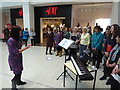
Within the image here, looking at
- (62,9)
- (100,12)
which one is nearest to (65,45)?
(62,9)

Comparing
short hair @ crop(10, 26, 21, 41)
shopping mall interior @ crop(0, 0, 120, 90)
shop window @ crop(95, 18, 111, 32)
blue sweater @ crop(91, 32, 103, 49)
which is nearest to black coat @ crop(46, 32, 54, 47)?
shopping mall interior @ crop(0, 0, 120, 90)

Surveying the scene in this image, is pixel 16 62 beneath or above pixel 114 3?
beneath

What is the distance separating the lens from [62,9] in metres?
7.35

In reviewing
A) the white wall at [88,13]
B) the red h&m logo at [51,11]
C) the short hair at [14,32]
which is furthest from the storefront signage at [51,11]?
the short hair at [14,32]

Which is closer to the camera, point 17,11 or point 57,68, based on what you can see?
point 57,68

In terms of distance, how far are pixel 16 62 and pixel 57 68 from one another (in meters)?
1.69

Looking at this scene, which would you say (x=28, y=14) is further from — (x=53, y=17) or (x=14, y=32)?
(x=14, y=32)

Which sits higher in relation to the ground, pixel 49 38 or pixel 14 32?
pixel 14 32

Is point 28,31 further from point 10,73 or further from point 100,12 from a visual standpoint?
point 100,12

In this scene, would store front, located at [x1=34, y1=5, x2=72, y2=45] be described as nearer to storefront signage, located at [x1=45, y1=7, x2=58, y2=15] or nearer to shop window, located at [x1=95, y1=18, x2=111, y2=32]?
storefront signage, located at [x1=45, y1=7, x2=58, y2=15]

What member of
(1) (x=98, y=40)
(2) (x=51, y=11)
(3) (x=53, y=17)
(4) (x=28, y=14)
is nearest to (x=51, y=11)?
(2) (x=51, y=11)

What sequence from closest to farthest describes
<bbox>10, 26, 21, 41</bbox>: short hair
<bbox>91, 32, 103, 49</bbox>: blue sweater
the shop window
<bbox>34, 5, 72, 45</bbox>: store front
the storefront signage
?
<bbox>10, 26, 21, 41</bbox>: short hair, <bbox>91, 32, 103, 49</bbox>: blue sweater, the shop window, <bbox>34, 5, 72, 45</bbox>: store front, the storefront signage

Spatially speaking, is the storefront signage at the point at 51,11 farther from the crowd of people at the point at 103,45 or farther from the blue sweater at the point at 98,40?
the blue sweater at the point at 98,40

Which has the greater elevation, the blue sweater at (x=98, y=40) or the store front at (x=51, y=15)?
the store front at (x=51, y=15)
